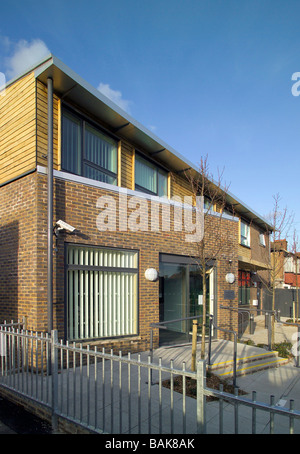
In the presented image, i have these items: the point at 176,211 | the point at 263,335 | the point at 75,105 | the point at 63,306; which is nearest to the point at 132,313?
the point at 63,306

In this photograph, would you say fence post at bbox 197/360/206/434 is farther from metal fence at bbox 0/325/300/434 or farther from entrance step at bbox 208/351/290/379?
entrance step at bbox 208/351/290/379

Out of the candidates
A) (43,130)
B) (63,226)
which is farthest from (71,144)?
(63,226)

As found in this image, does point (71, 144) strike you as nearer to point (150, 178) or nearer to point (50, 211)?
point (50, 211)

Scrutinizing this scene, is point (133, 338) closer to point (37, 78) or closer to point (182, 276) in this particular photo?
point (182, 276)

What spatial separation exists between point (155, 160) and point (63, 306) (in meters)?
5.78

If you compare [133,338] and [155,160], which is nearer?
[133,338]

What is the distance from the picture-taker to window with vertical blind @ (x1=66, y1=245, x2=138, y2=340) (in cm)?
701

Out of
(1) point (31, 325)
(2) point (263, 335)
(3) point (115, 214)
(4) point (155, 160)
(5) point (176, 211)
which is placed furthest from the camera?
(2) point (263, 335)

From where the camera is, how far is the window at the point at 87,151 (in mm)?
7621

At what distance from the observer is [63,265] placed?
6715 mm

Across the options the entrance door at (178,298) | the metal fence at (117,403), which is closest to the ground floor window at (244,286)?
the entrance door at (178,298)

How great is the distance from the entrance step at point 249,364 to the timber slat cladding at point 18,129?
5934mm

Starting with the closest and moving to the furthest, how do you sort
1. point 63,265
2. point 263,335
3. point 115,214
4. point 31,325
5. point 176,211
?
point 31,325, point 63,265, point 115,214, point 176,211, point 263,335

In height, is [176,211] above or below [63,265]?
above
